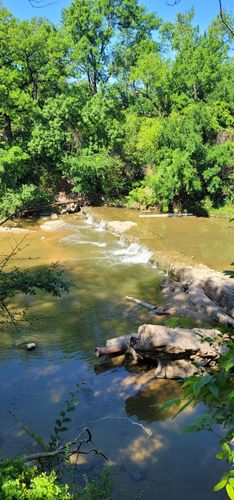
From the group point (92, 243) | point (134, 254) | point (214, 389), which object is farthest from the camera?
point (92, 243)

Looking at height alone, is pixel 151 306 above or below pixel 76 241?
below

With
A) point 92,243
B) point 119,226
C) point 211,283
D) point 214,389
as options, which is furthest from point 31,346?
point 119,226

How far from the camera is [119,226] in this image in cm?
1705

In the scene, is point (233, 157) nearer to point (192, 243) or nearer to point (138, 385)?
point (192, 243)

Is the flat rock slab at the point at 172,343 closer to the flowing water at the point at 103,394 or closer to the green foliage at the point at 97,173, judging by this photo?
the flowing water at the point at 103,394

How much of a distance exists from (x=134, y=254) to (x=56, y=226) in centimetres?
577

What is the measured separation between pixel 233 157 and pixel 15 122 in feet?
38.2

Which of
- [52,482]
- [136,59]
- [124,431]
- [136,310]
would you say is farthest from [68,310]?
[136,59]

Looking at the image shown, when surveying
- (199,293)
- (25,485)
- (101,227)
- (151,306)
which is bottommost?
(151,306)

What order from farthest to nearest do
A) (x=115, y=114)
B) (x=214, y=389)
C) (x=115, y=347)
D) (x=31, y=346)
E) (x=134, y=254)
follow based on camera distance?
(x=115, y=114) → (x=134, y=254) → (x=31, y=346) → (x=115, y=347) → (x=214, y=389)

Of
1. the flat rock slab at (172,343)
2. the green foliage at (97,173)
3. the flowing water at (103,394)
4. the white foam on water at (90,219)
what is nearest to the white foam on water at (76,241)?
the white foam on water at (90,219)

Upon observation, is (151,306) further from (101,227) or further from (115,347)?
(101,227)

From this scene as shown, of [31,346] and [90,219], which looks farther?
[90,219]

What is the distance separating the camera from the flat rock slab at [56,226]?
704 inches
